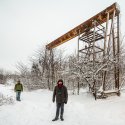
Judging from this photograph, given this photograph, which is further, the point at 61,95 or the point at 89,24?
the point at 89,24

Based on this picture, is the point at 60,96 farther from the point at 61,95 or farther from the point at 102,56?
the point at 102,56

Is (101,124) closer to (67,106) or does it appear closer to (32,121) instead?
(32,121)

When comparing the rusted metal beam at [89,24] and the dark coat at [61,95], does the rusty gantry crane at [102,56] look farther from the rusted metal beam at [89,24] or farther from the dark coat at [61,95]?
the dark coat at [61,95]

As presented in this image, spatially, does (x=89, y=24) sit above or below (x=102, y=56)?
above

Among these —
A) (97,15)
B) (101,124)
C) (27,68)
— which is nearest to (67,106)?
(101,124)

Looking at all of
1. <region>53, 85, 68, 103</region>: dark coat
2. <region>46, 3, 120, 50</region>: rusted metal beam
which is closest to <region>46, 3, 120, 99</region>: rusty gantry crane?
<region>46, 3, 120, 50</region>: rusted metal beam

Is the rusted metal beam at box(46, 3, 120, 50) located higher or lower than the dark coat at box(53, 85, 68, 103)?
higher

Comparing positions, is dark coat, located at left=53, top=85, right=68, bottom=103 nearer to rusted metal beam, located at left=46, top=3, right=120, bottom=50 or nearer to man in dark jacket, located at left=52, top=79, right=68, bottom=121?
man in dark jacket, located at left=52, top=79, right=68, bottom=121

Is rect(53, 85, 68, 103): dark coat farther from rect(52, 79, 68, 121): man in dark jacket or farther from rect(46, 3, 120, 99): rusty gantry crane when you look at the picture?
rect(46, 3, 120, 99): rusty gantry crane

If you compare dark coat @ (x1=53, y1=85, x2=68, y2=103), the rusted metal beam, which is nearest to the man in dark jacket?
dark coat @ (x1=53, y1=85, x2=68, y2=103)

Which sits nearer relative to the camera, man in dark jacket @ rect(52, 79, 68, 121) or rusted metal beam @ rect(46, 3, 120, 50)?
man in dark jacket @ rect(52, 79, 68, 121)

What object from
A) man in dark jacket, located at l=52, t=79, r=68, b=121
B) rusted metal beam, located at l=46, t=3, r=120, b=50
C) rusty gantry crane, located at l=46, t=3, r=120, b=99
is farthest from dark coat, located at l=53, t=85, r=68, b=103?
rusted metal beam, located at l=46, t=3, r=120, b=50

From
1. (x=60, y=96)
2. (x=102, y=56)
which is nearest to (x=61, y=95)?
(x=60, y=96)

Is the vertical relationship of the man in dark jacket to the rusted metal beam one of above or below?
below
